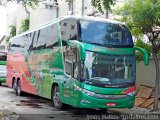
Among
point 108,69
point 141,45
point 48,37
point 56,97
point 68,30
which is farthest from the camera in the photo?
point 48,37

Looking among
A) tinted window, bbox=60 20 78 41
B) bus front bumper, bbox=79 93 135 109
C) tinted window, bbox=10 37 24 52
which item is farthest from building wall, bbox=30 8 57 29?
bus front bumper, bbox=79 93 135 109

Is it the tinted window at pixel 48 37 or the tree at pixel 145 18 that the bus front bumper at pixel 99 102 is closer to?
the tree at pixel 145 18

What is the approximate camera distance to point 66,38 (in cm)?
1412

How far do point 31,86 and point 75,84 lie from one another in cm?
627

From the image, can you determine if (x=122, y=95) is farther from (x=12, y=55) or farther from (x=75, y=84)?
(x=12, y=55)

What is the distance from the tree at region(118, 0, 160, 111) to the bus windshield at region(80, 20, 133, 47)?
1.22m

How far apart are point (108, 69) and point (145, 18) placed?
2.95 metres

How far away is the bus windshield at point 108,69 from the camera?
12.9 m

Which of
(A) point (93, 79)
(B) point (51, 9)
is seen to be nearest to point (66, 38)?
(A) point (93, 79)

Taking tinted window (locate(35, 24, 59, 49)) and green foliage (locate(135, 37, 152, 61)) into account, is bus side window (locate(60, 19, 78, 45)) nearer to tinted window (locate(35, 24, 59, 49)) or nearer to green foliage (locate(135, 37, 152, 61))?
tinted window (locate(35, 24, 59, 49))

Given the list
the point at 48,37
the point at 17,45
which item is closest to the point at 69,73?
the point at 48,37

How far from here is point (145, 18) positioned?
47.8 ft

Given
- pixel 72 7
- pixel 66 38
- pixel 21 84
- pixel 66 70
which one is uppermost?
pixel 72 7

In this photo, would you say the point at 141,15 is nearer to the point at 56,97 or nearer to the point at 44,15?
the point at 56,97
